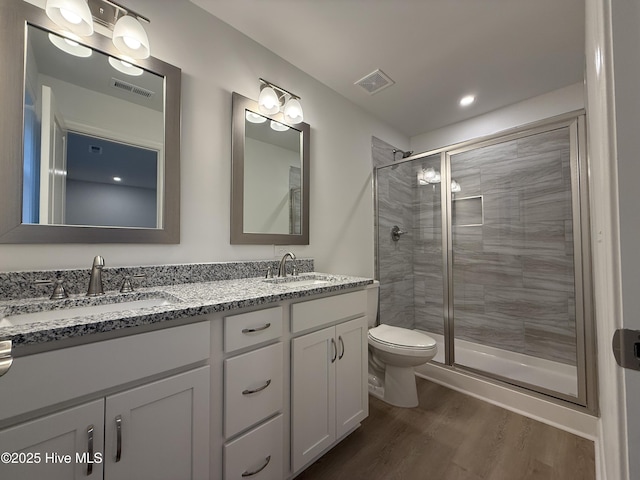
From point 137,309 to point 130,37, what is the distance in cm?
121

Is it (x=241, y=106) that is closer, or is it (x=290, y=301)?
(x=290, y=301)

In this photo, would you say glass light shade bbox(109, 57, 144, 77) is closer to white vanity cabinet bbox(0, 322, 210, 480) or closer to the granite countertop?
the granite countertop

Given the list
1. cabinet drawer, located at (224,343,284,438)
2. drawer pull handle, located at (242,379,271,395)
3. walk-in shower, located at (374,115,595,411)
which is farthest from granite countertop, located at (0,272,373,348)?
walk-in shower, located at (374,115,595,411)

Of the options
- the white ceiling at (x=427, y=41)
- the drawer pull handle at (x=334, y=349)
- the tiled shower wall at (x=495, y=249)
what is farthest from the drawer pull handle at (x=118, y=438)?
the tiled shower wall at (x=495, y=249)

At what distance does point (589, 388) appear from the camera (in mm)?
1592

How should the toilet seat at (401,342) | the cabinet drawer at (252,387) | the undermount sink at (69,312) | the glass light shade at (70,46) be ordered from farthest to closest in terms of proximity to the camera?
the toilet seat at (401,342) → the glass light shade at (70,46) → the cabinet drawer at (252,387) → the undermount sink at (69,312)

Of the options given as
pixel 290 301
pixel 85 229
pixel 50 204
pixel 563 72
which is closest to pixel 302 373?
pixel 290 301

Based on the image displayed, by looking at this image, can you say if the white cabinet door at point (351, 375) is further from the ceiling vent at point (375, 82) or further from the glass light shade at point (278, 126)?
the ceiling vent at point (375, 82)

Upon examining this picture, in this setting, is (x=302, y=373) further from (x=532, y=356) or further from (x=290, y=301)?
(x=532, y=356)

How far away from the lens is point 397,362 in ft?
5.98

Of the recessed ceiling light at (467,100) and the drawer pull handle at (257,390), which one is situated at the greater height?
the recessed ceiling light at (467,100)

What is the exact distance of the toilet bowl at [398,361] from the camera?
177 centimetres

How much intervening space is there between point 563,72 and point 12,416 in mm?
3311

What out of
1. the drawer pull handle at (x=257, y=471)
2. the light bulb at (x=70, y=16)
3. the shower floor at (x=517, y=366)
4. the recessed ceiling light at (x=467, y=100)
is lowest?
the shower floor at (x=517, y=366)
